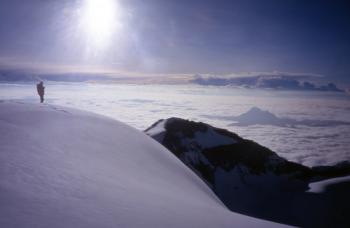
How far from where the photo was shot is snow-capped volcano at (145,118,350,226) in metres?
73.1

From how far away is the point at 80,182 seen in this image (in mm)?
5695

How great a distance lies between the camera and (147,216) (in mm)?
4949

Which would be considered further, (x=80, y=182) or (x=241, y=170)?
(x=241, y=170)

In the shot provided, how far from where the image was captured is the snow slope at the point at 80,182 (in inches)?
160

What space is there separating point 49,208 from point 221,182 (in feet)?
263

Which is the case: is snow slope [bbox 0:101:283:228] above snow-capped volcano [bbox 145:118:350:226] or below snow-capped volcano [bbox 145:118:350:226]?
above

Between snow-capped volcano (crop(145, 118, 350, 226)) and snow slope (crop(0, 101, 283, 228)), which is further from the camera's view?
snow-capped volcano (crop(145, 118, 350, 226))

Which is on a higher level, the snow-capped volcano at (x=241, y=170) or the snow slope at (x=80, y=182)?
the snow slope at (x=80, y=182)

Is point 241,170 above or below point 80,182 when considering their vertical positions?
below

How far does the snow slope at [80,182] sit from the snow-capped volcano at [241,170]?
66208 mm

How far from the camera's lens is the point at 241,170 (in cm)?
8606

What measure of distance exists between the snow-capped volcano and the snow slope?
66208mm

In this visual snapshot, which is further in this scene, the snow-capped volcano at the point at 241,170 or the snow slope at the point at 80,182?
the snow-capped volcano at the point at 241,170

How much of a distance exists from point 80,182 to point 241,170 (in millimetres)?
85916
